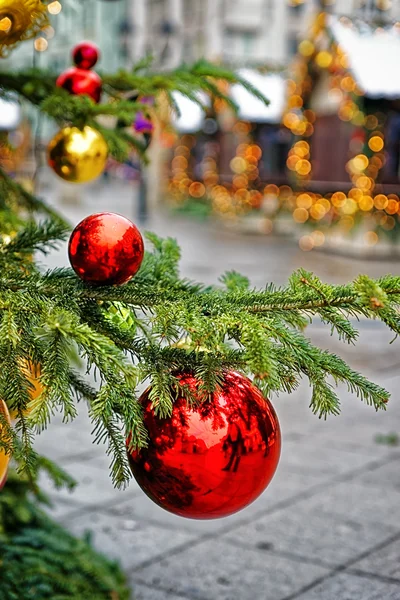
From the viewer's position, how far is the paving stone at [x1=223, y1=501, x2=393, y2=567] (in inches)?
158

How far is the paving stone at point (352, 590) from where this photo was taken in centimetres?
349

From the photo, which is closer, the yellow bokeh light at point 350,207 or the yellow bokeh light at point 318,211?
the yellow bokeh light at point 350,207

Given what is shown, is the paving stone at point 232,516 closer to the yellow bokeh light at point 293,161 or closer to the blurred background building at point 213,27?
the yellow bokeh light at point 293,161

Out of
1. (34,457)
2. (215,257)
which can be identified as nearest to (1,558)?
(34,457)

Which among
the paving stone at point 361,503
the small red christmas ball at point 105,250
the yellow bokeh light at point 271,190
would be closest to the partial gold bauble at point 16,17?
the small red christmas ball at point 105,250

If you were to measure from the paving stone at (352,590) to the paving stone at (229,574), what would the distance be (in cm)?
8

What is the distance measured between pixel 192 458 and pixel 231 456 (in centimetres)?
7

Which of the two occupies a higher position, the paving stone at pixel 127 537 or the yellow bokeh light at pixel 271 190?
the yellow bokeh light at pixel 271 190

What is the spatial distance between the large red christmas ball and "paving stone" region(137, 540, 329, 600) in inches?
80.0

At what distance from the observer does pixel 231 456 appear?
1.65 meters

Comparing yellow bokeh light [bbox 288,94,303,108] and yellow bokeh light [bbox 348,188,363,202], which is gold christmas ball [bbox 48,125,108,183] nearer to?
yellow bokeh light [bbox 348,188,363,202]

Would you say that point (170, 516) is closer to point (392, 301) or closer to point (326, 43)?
point (392, 301)

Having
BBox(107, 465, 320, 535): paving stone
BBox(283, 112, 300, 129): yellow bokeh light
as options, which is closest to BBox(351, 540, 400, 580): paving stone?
BBox(107, 465, 320, 535): paving stone

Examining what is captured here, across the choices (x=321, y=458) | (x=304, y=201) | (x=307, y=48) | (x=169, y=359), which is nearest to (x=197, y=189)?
(x=304, y=201)
